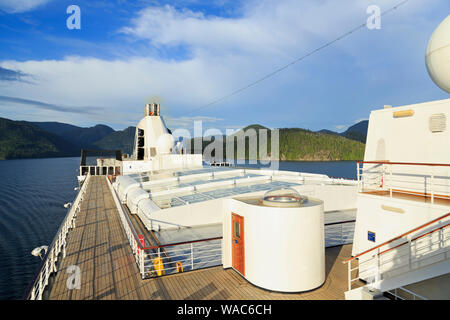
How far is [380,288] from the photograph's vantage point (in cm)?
498

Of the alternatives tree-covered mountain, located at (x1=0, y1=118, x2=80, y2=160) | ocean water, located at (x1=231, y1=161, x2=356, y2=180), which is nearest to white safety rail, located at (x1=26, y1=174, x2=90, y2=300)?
ocean water, located at (x1=231, y1=161, x2=356, y2=180)

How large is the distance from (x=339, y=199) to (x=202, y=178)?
859cm

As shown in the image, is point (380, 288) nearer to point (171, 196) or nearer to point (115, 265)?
point (115, 265)

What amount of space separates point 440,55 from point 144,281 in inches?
320

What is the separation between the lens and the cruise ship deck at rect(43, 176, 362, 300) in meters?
5.43

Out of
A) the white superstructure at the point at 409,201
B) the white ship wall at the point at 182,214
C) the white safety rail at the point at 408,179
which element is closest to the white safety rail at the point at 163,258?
the white ship wall at the point at 182,214

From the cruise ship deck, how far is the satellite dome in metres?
23.5

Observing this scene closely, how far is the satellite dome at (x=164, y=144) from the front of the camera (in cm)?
3192

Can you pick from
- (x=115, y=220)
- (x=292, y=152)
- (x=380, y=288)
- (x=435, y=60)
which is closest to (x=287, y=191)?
(x=380, y=288)

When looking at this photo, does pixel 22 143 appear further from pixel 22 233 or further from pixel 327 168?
pixel 22 233

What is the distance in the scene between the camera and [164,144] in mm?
31984
